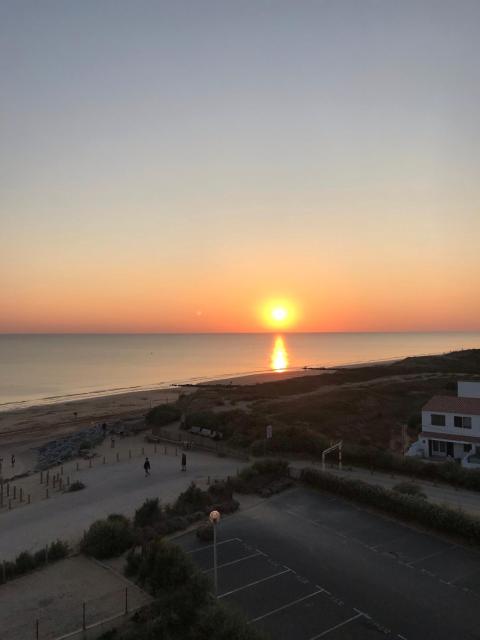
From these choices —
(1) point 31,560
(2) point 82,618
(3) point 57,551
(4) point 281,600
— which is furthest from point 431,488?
→ (1) point 31,560

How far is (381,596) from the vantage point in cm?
1462

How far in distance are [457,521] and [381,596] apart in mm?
5610

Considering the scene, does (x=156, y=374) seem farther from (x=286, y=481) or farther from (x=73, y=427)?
(x=286, y=481)

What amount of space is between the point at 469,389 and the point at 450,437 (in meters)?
6.46

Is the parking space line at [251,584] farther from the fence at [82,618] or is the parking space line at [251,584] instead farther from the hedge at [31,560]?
the hedge at [31,560]

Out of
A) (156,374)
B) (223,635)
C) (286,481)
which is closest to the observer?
(223,635)

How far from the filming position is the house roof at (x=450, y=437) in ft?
107

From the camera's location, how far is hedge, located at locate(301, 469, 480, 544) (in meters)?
18.4

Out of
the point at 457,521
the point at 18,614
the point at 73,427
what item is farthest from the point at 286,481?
the point at 73,427

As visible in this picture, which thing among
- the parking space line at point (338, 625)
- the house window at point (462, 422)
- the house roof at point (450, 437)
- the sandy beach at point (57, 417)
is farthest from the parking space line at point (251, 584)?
the sandy beach at point (57, 417)

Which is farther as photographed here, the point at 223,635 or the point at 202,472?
the point at 202,472

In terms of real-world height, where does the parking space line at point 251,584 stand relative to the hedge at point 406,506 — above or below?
below

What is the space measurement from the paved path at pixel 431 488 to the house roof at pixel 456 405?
29.6ft

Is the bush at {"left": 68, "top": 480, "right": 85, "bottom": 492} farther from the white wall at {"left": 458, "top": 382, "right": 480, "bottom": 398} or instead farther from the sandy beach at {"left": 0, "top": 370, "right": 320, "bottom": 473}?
the white wall at {"left": 458, "top": 382, "right": 480, "bottom": 398}
